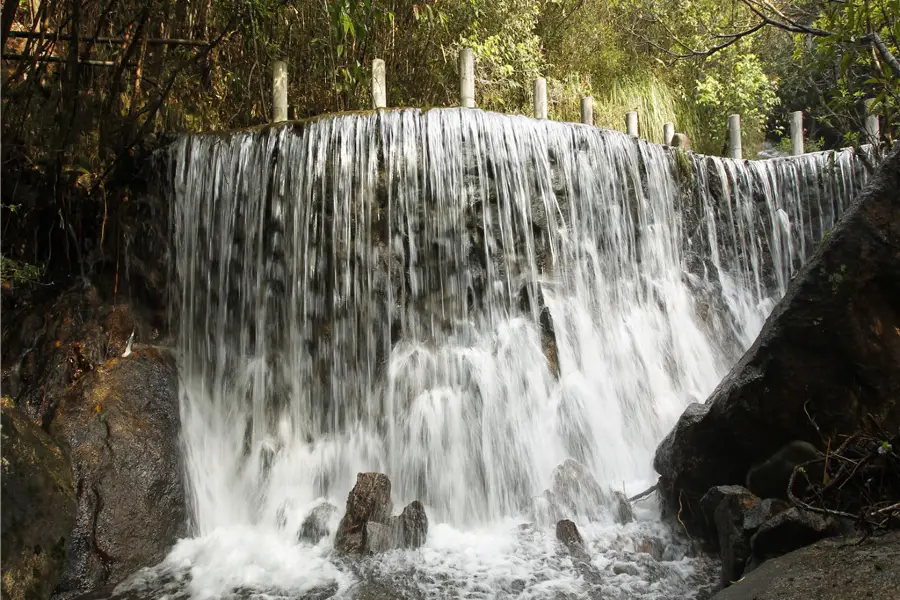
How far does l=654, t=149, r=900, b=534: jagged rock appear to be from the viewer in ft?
12.4

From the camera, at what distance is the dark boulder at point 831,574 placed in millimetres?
2605

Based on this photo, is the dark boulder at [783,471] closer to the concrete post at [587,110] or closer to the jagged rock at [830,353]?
the jagged rock at [830,353]

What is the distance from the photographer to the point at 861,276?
3807 mm

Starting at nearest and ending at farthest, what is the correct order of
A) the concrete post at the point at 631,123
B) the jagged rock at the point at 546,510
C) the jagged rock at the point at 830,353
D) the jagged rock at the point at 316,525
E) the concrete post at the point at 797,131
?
1. the jagged rock at the point at 830,353
2. the jagged rock at the point at 316,525
3. the jagged rock at the point at 546,510
4. the concrete post at the point at 631,123
5. the concrete post at the point at 797,131

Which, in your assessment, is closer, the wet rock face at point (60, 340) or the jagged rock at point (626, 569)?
the jagged rock at point (626, 569)

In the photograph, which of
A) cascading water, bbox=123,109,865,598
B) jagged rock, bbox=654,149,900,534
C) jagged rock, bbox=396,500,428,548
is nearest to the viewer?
jagged rock, bbox=654,149,900,534

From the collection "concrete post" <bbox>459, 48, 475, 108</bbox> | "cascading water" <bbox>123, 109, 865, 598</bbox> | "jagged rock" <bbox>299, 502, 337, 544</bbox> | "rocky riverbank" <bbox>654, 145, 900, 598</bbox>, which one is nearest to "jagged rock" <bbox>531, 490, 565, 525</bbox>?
"cascading water" <bbox>123, 109, 865, 598</bbox>

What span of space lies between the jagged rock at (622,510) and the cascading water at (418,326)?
0.08m

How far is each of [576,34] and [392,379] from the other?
9.24 m

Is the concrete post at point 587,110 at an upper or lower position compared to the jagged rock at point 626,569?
upper

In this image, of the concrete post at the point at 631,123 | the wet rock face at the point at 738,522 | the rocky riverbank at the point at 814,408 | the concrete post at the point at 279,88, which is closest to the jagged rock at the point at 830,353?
the rocky riverbank at the point at 814,408

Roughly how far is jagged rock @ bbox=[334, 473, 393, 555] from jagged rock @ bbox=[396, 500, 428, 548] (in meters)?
0.13

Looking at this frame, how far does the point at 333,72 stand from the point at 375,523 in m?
6.12

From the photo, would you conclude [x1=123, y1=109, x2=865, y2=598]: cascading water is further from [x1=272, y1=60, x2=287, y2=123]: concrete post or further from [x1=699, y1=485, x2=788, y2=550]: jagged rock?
[x1=272, y1=60, x2=287, y2=123]: concrete post
